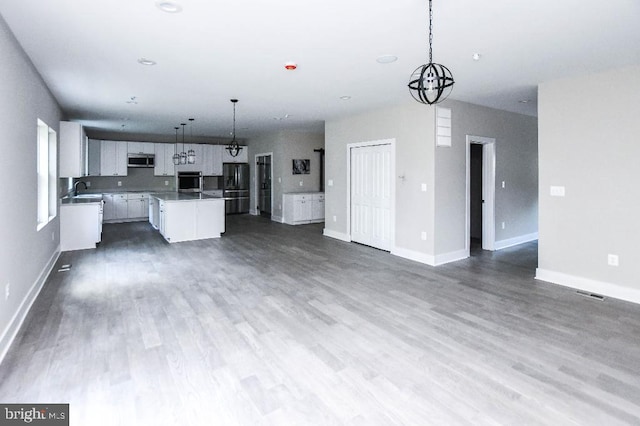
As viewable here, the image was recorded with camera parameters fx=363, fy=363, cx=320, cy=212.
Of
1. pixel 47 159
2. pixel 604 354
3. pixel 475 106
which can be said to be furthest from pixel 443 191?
pixel 47 159

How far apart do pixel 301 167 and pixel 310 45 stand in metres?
6.71

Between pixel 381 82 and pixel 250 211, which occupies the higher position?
pixel 381 82

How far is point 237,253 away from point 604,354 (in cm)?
492

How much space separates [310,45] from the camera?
Answer: 336cm

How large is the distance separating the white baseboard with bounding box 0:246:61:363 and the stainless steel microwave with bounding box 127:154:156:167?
5.79m

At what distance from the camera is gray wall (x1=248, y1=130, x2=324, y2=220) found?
977cm

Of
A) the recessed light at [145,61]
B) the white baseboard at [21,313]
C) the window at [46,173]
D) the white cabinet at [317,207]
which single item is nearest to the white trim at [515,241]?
the white cabinet at [317,207]

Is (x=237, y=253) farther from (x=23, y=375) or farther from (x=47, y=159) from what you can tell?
(x=23, y=375)

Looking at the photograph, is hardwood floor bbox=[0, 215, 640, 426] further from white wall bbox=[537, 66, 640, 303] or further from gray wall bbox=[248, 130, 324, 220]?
gray wall bbox=[248, 130, 324, 220]

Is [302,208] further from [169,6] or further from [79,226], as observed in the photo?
[169,6]

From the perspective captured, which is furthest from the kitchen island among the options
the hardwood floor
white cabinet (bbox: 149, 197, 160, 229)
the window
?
the hardwood floor

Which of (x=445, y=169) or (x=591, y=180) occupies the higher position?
(x=445, y=169)

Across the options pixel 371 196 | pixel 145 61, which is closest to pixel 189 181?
pixel 371 196

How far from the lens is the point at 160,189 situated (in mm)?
10984
